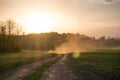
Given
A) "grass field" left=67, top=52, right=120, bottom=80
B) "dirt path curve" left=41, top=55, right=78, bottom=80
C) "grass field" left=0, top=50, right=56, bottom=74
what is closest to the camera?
"dirt path curve" left=41, top=55, right=78, bottom=80

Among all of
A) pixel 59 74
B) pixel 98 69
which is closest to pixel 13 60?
pixel 98 69

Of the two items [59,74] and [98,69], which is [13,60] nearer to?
[98,69]

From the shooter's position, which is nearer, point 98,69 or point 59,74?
point 59,74

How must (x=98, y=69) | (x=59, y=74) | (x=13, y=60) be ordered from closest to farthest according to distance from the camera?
(x=59, y=74)
(x=98, y=69)
(x=13, y=60)

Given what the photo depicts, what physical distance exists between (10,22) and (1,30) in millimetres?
10950

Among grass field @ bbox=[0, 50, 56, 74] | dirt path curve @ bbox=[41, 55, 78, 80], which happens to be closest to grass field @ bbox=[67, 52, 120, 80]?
dirt path curve @ bbox=[41, 55, 78, 80]

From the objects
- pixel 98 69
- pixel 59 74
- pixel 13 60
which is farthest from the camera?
pixel 13 60

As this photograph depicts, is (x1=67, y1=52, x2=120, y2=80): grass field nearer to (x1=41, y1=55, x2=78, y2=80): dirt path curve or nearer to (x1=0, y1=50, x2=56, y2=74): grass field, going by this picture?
(x1=41, y1=55, x2=78, y2=80): dirt path curve

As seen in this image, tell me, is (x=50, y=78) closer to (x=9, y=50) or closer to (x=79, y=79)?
(x=79, y=79)

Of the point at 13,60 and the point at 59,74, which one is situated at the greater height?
the point at 59,74

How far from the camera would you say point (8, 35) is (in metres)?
125

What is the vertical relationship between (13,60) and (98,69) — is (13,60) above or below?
below

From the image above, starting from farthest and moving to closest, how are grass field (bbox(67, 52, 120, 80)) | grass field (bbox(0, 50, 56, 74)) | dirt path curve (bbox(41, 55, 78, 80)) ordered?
grass field (bbox(0, 50, 56, 74)) < grass field (bbox(67, 52, 120, 80)) < dirt path curve (bbox(41, 55, 78, 80))

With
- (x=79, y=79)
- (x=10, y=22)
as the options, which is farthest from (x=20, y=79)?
(x=10, y=22)
